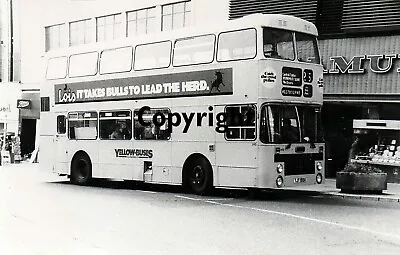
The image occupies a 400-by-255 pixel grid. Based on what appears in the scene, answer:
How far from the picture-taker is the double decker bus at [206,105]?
40.0 ft

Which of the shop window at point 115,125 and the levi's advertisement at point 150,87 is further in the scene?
the shop window at point 115,125

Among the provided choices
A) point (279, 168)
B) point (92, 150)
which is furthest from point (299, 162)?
point (92, 150)

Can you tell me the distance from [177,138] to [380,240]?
21.0ft

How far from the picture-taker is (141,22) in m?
16.7

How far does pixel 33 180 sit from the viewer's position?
17.9 metres

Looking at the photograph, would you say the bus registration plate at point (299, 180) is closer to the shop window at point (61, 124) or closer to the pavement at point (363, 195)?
the pavement at point (363, 195)

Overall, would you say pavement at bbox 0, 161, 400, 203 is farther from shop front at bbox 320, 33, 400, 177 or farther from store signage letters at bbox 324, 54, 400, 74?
store signage letters at bbox 324, 54, 400, 74

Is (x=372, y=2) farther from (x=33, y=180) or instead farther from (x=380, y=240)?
(x=33, y=180)

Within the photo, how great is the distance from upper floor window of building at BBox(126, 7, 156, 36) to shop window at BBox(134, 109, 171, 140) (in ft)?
7.33

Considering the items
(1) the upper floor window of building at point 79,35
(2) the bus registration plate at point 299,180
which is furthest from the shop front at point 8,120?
(2) the bus registration plate at point 299,180

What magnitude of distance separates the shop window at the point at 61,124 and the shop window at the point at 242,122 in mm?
5540

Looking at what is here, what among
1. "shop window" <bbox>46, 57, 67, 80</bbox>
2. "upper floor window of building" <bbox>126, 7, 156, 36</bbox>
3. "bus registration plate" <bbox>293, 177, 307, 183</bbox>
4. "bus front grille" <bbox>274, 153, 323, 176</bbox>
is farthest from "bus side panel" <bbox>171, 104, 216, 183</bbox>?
"shop window" <bbox>46, 57, 67, 80</bbox>

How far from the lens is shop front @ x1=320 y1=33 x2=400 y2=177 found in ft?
52.6

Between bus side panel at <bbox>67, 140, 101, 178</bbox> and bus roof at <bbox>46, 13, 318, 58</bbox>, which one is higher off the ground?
bus roof at <bbox>46, 13, 318, 58</bbox>
